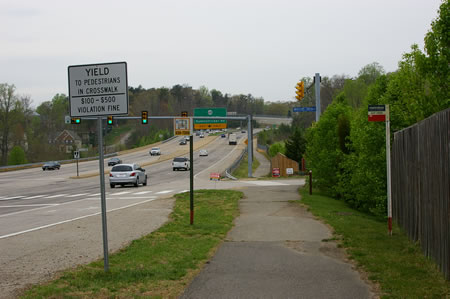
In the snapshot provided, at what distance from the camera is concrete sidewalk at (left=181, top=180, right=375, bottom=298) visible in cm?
698

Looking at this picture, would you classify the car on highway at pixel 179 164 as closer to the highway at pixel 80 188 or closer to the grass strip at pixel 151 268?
the highway at pixel 80 188

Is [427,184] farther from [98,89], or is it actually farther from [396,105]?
[396,105]

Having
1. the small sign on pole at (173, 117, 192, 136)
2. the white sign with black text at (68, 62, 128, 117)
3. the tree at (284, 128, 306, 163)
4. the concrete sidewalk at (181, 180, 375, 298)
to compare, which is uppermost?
the white sign with black text at (68, 62, 128, 117)

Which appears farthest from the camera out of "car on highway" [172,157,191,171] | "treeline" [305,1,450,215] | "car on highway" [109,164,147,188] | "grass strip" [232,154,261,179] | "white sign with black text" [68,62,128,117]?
"car on highway" [172,157,191,171]

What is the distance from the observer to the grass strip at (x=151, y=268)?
6715mm

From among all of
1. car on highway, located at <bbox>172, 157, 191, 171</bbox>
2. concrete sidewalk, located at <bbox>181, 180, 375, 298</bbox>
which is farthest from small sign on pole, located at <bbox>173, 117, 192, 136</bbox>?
car on highway, located at <bbox>172, 157, 191, 171</bbox>

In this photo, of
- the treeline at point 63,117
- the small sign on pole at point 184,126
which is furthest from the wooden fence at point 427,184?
the treeline at point 63,117

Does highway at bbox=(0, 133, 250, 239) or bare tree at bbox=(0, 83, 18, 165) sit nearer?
highway at bbox=(0, 133, 250, 239)

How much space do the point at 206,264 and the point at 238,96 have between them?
6656 inches

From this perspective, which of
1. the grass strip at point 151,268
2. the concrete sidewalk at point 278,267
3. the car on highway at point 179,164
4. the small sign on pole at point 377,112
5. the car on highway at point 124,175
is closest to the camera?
the grass strip at point 151,268

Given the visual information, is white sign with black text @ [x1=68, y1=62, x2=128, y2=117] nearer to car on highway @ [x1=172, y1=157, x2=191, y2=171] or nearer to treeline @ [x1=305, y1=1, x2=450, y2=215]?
treeline @ [x1=305, y1=1, x2=450, y2=215]

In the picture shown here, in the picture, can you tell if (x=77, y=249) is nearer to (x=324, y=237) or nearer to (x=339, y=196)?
(x=324, y=237)

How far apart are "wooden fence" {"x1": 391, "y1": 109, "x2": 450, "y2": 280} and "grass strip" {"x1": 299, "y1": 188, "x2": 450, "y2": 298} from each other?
0.21 m

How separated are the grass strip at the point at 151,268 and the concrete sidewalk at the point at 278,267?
0.30m
